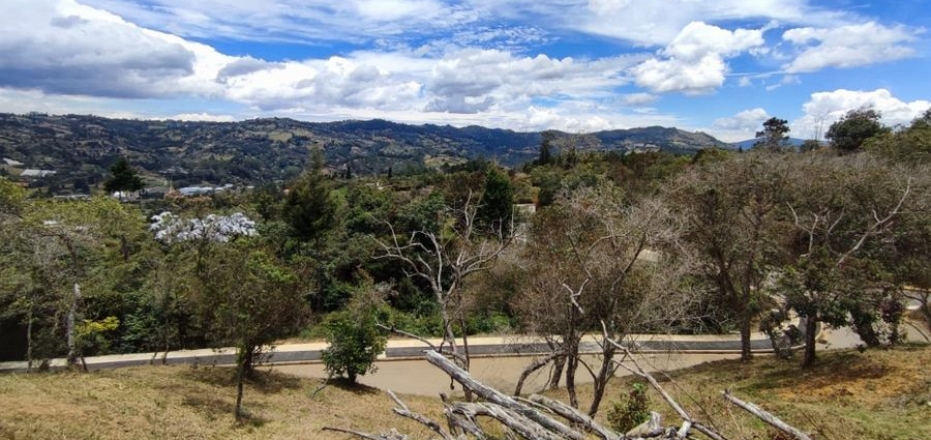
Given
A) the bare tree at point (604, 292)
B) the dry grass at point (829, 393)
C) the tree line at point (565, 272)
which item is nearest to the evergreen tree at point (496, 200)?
the tree line at point (565, 272)

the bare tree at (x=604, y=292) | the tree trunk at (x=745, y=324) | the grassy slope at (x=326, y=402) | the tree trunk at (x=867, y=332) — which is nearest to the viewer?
the grassy slope at (x=326, y=402)

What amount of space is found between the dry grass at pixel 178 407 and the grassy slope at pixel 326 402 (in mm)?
23

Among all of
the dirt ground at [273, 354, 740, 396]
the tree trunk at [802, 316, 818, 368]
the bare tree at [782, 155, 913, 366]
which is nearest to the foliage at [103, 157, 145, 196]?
the dirt ground at [273, 354, 740, 396]

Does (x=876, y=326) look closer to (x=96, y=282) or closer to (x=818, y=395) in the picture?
(x=818, y=395)

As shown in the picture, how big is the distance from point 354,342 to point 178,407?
5075mm

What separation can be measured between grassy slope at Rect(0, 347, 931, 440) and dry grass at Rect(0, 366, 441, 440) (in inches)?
0.9

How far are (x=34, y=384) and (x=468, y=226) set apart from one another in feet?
30.9

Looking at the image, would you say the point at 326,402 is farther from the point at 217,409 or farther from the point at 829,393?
the point at 829,393

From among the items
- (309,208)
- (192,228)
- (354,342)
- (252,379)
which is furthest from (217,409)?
(309,208)

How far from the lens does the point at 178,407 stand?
35.1ft

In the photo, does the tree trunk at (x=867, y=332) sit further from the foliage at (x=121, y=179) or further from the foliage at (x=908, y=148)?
the foliage at (x=121, y=179)

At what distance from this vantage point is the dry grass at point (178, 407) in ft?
27.0

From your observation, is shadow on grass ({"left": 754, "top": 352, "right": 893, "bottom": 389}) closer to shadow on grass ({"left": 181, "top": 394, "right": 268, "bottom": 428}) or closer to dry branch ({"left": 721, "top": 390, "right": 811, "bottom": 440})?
dry branch ({"left": 721, "top": 390, "right": 811, "bottom": 440})

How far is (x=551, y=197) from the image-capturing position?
38562 millimetres
